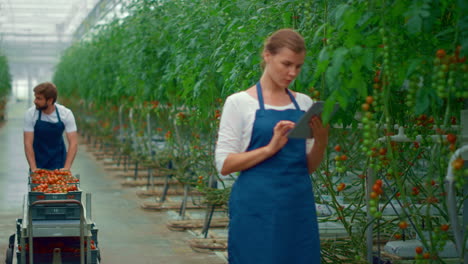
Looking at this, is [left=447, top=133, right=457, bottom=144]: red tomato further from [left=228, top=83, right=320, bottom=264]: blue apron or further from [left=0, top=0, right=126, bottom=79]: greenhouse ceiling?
[left=0, top=0, right=126, bottom=79]: greenhouse ceiling

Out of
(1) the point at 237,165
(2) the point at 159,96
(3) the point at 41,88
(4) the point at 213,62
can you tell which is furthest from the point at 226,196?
(1) the point at 237,165

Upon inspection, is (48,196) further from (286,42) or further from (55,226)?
(286,42)

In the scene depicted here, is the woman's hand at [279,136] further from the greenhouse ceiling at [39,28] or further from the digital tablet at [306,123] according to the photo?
the greenhouse ceiling at [39,28]

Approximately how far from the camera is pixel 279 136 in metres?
2.21

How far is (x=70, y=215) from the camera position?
3.95 metres

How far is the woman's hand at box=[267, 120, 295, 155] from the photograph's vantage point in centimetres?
221

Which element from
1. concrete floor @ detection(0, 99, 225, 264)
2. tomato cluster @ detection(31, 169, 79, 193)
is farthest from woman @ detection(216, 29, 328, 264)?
concrete floor @ detection(0, 99, 225, 264)

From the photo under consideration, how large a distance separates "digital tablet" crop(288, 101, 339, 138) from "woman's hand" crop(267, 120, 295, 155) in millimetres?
31

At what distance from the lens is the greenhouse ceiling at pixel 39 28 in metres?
24.4

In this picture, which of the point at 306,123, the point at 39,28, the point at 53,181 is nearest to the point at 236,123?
the point at 306,123

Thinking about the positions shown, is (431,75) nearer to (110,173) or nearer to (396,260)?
(396,260)

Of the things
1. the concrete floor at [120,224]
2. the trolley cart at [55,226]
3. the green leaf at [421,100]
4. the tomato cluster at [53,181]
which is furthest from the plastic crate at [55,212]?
the green leaf at [421,100]

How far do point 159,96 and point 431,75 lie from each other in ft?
16.6

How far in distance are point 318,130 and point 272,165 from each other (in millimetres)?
187
